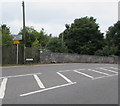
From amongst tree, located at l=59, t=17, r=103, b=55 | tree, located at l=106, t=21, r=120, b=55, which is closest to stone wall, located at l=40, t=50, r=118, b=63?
tree, located at l=59, t=17, r=103, b=55

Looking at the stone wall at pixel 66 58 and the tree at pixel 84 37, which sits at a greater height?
the tree at pixel 84 37

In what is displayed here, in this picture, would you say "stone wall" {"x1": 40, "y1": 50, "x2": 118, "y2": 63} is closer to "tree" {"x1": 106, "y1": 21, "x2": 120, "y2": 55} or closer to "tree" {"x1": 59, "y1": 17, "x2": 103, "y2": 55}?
"tree" {"x1": 59, "y1": 17, "x2": 103, "y2": 55}

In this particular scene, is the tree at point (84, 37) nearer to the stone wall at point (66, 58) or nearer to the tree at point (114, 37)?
the tree at point (114, 37)

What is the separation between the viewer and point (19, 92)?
8.02 metres

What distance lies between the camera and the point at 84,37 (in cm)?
5794

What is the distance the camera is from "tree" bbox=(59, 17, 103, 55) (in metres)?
57.0

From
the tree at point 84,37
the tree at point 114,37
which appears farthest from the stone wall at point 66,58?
the tree at point 114,37

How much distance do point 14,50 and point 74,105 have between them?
19010 mm

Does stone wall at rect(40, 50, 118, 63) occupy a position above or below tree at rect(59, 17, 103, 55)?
below

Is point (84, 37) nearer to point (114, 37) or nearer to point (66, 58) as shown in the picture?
point (114, 37)

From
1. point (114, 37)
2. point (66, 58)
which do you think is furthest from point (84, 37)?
point (66, 58)

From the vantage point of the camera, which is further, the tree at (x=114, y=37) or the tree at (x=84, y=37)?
the tree at (x=114, y=37)

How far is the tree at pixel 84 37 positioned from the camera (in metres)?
57.0

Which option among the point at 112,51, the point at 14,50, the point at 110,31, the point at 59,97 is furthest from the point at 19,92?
the point at 110,31
